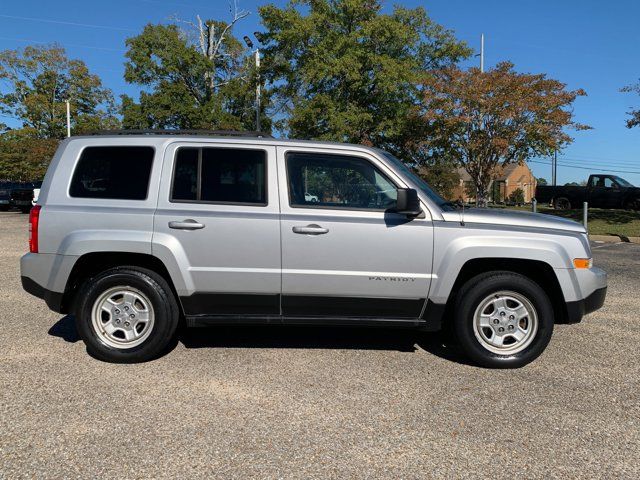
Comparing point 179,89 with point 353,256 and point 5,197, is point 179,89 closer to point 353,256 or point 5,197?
point 5,197

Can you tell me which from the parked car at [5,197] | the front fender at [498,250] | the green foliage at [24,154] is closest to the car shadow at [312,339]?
the front fender at [498,250]

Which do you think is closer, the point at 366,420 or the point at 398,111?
the point at 366,420

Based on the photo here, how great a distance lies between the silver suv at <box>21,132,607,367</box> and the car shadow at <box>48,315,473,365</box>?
1.95 feet

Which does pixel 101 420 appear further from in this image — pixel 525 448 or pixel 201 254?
pixel 525 448

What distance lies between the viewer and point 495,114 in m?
18.9

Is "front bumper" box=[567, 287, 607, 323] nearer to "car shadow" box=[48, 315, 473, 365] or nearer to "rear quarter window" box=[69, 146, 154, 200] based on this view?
"car shadow" box=[48, 315, 473, 365]

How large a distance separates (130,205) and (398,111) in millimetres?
20252

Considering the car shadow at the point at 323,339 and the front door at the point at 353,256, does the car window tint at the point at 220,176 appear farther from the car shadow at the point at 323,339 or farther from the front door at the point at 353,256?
the car shadow at the point at 323,339

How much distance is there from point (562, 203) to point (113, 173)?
2703 centimetres

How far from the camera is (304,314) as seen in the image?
14.0 ft

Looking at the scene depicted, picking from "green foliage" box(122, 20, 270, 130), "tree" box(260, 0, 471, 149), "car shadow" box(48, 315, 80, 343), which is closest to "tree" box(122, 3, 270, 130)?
"green foliage" box(122, 20, 270, 130)

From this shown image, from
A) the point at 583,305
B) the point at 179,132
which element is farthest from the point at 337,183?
the point at 583,305

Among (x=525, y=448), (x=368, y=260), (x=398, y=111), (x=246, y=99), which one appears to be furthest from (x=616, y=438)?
(x=246, y=99)

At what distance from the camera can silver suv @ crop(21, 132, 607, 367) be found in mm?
4145
